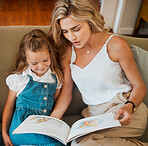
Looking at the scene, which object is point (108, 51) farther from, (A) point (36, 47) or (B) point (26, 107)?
(B) point (26, 107)

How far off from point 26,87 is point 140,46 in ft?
3.10

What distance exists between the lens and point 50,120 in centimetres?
115

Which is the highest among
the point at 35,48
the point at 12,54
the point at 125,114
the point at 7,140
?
the point at 35,48

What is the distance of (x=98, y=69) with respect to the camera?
48.8 inches

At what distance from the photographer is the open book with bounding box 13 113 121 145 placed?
0.99 metres

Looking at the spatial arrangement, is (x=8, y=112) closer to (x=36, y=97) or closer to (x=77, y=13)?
(x=36, y=97)

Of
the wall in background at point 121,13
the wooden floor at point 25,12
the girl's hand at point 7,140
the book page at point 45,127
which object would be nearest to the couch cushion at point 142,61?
the book page at point 45,127

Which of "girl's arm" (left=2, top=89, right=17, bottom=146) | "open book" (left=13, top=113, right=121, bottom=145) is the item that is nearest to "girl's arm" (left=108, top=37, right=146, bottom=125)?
"open book" (left=13, top=113, right=121, bottom=145)

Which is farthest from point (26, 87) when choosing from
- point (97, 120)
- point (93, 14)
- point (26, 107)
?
point (93, 14)

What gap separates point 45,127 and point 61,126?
114 millimetres

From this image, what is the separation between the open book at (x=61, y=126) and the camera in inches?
38.9

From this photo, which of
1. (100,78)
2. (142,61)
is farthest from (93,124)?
(142,61)

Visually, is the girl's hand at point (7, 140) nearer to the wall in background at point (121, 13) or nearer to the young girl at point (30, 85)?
the young girl at point (30, 85)

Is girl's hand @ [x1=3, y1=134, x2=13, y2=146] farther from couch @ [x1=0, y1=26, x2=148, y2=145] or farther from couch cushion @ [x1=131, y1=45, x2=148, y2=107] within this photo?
couch cushion @ [x1=131, y1=45, x2=148, y2=107]
